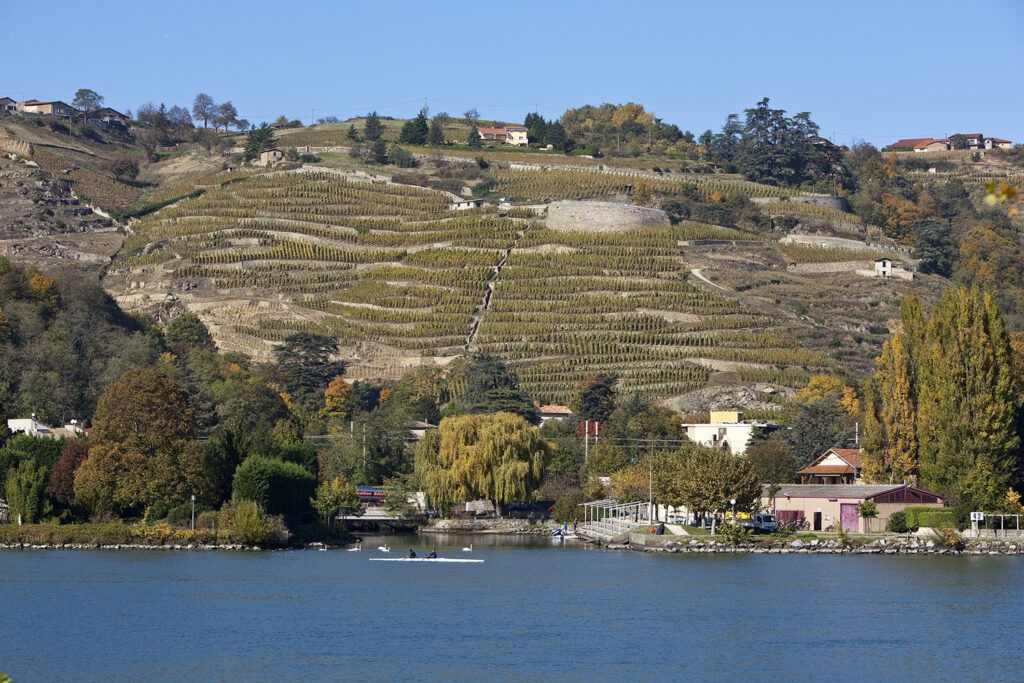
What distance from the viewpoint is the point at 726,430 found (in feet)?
306

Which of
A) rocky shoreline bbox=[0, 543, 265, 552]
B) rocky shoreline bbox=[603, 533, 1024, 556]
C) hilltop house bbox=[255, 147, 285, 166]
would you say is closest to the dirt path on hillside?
hilltop house bbox=[255, 147, 285, 166]

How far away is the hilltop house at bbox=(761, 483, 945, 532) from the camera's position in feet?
225

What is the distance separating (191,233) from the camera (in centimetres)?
13675

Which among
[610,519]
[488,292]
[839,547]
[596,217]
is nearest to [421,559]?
[610,519]

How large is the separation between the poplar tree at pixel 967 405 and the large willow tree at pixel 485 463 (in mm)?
19188

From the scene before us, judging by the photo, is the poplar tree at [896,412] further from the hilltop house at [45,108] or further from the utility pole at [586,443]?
the hilltop house at [45,108]

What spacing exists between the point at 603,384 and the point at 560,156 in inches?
2629

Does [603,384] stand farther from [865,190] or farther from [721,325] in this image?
[865,190]

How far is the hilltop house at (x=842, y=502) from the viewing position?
68.7 m

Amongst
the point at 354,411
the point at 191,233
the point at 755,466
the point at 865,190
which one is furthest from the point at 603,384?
the point at 865,190

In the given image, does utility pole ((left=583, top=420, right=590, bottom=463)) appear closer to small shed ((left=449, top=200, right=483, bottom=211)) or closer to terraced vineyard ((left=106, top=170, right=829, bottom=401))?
terraced vineyard ((left=106, top=170, right=829, bottom=401))

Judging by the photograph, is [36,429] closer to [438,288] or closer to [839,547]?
[839,547]

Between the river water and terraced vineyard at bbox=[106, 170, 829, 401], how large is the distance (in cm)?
4921

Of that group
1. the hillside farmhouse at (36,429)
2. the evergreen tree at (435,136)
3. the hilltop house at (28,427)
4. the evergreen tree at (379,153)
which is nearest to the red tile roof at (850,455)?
the hillside farmhouse at (36,429)
